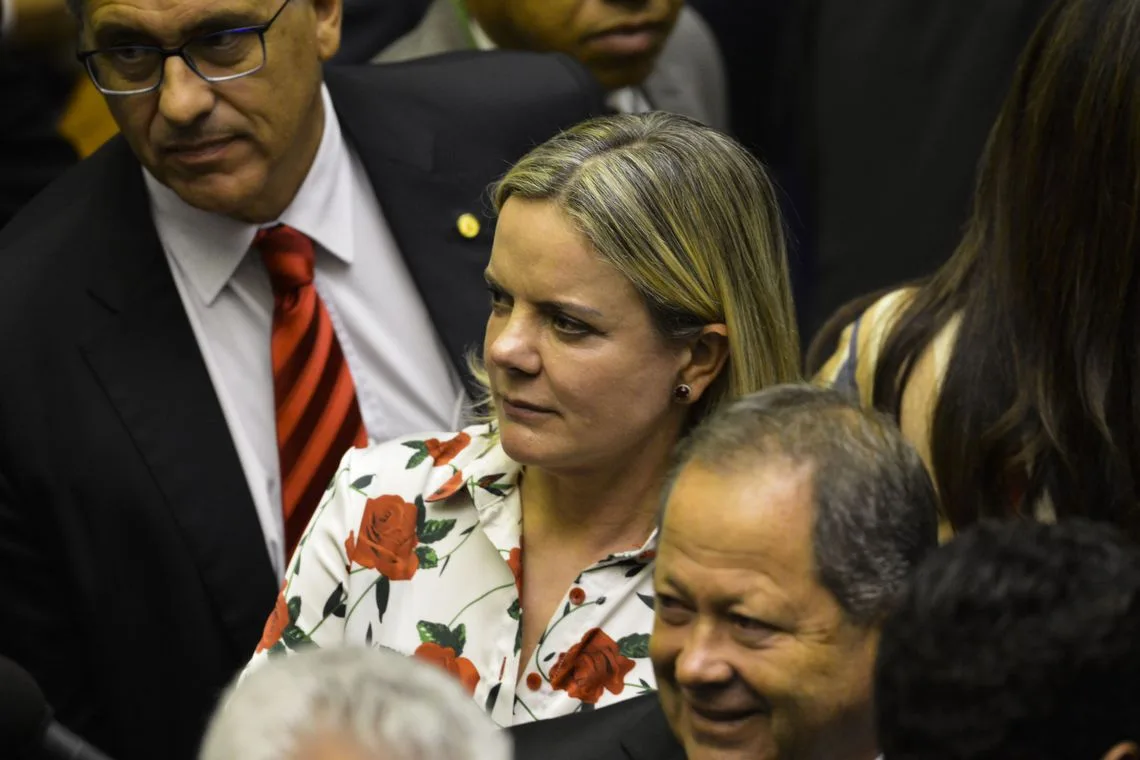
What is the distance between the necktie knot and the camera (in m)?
3.43

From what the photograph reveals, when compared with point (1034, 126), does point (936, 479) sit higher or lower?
lower

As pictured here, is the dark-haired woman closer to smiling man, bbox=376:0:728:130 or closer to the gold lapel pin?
the gold lapel pin

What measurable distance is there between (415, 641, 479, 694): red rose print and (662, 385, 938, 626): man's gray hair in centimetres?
61

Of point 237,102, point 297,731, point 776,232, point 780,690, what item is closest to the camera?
point 297,731

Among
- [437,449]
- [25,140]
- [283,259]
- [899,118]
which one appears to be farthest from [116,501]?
[899,118]

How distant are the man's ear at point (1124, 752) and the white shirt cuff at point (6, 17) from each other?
115 inches

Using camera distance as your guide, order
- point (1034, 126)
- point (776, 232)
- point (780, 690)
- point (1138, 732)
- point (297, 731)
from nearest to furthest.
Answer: point (297, 731) < point (1138, 732) < point (780, 690) < point (1034, 126) < point (776, 232)

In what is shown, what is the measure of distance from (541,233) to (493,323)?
0.16 metres

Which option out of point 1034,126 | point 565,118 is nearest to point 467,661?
point 1034,126

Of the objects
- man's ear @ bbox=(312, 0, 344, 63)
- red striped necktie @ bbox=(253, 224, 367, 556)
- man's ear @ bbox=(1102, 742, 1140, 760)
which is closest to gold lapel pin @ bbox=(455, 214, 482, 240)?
red striped necktie @ bbox=(253, 224, 367, 556)

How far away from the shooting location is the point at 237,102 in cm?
330

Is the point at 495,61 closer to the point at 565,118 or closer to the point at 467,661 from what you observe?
the point at 565,118

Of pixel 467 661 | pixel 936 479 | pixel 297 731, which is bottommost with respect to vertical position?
pixel 467 661

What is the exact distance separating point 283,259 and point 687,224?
3.41ft
